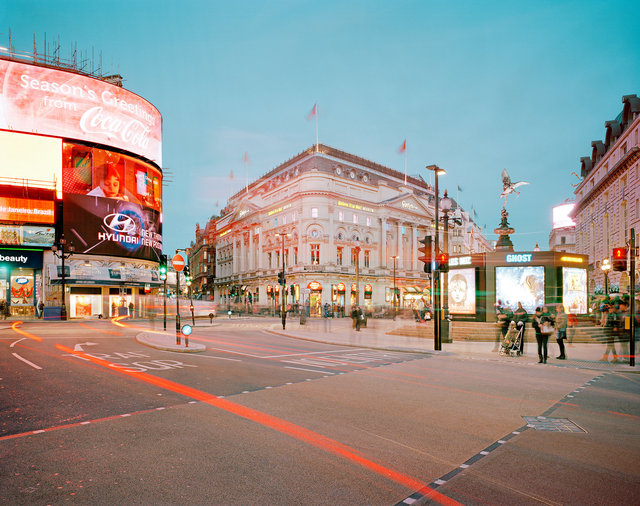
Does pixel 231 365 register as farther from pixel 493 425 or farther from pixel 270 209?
pixel 270 209

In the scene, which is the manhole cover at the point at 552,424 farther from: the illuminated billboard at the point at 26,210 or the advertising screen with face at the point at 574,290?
the illuminated billboard at the point at 26,210

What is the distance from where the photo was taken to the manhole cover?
707 centimetres

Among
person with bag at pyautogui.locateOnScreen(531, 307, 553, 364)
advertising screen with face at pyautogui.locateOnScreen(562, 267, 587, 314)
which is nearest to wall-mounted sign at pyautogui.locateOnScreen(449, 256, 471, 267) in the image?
advertising screen with face at pyautogui.locateOnScreen(562, 267, 587, 314)

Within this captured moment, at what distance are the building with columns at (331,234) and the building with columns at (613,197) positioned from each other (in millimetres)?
16948

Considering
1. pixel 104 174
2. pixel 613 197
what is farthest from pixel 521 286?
pixel 104 174

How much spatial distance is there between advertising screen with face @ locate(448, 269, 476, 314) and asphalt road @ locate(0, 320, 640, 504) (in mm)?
12959

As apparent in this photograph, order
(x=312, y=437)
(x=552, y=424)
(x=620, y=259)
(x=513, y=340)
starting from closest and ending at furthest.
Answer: (x=312, y=437)
(x=552, y=424)
(x=620, y=259)
(x=513, y=340)

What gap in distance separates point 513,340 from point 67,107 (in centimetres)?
5023

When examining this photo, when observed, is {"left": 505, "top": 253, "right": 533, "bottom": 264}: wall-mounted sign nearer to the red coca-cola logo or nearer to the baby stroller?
the baby stroller

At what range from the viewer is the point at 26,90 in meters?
45.9

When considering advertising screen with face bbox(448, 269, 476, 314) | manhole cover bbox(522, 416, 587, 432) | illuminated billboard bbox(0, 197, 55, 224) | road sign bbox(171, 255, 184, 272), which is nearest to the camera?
manhole cover bbox(522, 416, 587, 432)

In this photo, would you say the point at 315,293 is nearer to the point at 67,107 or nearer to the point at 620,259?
the point at 67,107

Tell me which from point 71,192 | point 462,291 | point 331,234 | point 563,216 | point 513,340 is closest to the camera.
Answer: point 513,340

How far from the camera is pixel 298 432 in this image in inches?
263
